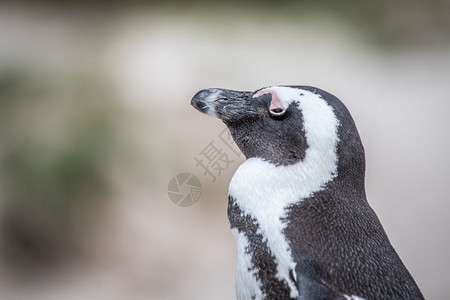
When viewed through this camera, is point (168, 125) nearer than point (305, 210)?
No

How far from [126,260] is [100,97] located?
58 cm

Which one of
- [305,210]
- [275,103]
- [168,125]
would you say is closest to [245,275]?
[305,210]

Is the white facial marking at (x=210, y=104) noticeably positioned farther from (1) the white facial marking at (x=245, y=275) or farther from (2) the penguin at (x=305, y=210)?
(1) the white facial marking at (x=245, y=275)

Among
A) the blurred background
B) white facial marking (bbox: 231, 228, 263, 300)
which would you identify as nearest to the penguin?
white facial marking (bbox: 231, 228, 263, 300)

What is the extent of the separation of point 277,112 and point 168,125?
1.27m

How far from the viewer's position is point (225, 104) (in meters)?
0.77

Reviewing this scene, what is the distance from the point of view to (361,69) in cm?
206

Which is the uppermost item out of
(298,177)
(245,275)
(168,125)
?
(298,177)

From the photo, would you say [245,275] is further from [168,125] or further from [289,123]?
[168,125]

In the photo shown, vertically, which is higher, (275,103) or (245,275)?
(275,103)

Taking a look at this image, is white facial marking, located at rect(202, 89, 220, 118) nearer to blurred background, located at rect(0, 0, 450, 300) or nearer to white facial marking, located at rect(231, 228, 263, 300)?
white facial marking, located at rect(231, 228, 263, 300)

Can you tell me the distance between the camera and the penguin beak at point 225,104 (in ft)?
2.49

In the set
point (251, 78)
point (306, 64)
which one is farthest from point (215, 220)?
point (306, 64)

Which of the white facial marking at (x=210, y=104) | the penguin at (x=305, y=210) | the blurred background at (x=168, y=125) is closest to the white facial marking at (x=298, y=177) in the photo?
the penguin at (x=305, y=210)
